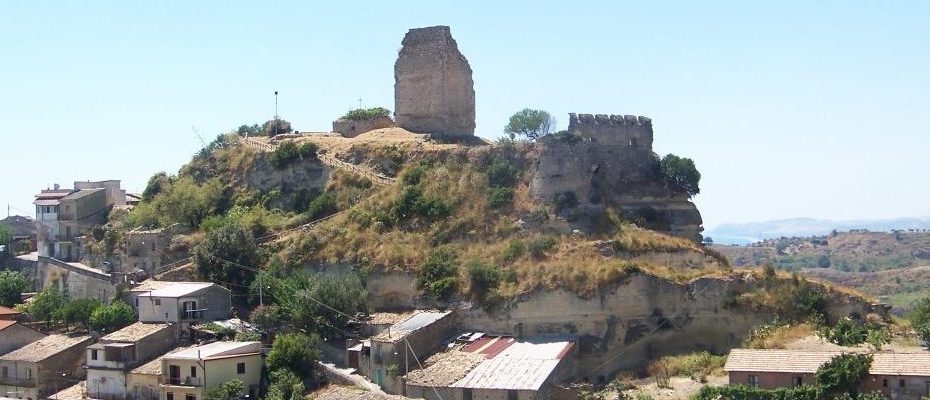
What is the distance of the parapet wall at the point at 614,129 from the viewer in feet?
141

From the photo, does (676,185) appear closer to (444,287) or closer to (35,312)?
(444,287)

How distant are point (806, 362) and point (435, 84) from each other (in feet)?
74.0

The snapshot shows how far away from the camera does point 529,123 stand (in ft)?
201

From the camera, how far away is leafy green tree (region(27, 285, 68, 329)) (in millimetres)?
45812

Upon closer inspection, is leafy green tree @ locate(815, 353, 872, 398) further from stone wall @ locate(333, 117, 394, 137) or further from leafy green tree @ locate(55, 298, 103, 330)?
stone wall @ locate(333, 117, 394, 137)

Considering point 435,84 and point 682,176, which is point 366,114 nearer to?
point 435,84

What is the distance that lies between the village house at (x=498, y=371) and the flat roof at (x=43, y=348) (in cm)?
1373

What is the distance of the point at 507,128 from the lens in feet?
200

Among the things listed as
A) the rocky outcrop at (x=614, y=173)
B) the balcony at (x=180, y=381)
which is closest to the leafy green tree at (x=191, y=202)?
the balcony at (x=180, y=381)

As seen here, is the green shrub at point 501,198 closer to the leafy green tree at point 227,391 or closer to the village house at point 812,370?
the leafy green tree at point 227,391

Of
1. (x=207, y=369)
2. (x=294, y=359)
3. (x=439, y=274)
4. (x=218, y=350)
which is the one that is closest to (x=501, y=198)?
(x=439, y=274)

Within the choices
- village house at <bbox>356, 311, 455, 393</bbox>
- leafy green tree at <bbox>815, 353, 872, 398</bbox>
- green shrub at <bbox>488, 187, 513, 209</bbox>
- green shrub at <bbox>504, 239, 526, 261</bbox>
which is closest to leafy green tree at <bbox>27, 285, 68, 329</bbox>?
village house at <bbox>356, 311, 455, 393</bbox>

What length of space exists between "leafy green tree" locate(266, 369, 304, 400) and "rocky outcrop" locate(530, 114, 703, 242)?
10.4 metres

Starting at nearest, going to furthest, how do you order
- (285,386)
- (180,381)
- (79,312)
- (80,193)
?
(285,386) → (180,381) → (79,312) → (80,193)
